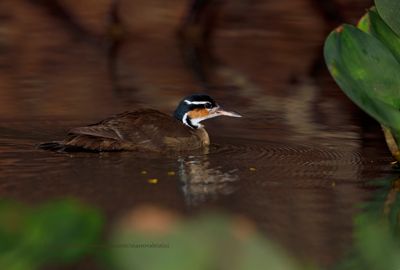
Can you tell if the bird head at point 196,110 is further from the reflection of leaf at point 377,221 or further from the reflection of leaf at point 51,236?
the reflection of leaf at point 51,236

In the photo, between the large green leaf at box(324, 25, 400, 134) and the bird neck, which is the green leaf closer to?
the large green leaf at box(324, 25, 400, 134)

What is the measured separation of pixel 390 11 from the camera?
6.86 meters

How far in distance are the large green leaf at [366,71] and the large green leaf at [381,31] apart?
226mm

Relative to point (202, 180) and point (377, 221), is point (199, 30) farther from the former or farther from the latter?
point (377, 221)

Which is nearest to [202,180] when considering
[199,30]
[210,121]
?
[210,121]

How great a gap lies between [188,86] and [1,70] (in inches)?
86.1

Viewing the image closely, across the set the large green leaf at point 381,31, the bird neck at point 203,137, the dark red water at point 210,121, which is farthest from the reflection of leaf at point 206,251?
the bird neck at point 203,137

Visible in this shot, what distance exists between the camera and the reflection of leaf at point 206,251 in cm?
225

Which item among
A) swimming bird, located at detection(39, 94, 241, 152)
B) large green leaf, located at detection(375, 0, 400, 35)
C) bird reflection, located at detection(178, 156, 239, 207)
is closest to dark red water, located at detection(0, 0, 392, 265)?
bird reflection, located at detection(178, 156, 239, 207)

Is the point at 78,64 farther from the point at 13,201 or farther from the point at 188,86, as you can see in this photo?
the point at 13,201

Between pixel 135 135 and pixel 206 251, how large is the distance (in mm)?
5954

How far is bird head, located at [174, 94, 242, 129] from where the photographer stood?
8852 millimetres

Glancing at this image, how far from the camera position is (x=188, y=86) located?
37.1 feet

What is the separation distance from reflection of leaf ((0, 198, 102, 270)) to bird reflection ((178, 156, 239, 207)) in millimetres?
3526
